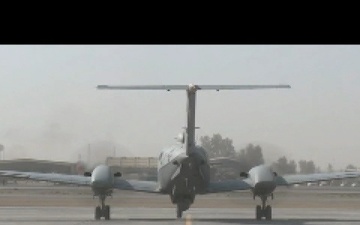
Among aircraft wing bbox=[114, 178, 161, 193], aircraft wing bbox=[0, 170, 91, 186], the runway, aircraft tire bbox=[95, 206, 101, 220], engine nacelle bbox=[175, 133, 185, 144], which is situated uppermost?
engine nacelle bbox=[175, 133, 185, 144]

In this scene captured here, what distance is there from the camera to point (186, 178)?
35.4 meters

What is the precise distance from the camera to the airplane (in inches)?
1377

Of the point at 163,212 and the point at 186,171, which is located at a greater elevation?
the point at 186,171

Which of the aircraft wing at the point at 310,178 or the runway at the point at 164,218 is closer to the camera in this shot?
the runway at the point at 164,218

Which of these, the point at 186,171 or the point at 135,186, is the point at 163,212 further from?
the point at 186,171

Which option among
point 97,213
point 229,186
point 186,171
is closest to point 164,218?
point 97,213

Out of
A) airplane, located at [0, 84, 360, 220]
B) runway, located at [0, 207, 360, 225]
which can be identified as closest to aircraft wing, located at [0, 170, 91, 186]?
airplane, located at [0, 84, 360, 220]

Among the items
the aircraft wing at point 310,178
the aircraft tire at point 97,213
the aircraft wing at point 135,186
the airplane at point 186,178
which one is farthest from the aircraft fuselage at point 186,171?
the aircraft wing at point 310,178

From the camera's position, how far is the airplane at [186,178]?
35.0m

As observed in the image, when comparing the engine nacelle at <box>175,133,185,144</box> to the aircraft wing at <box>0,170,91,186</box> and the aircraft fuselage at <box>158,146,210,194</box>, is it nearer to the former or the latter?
the aircraft fuselage at <box>158,146,210,194</box>

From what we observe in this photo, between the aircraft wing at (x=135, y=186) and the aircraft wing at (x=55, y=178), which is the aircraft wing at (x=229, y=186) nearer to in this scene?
the aircraft wing at (x=135, y=186)
